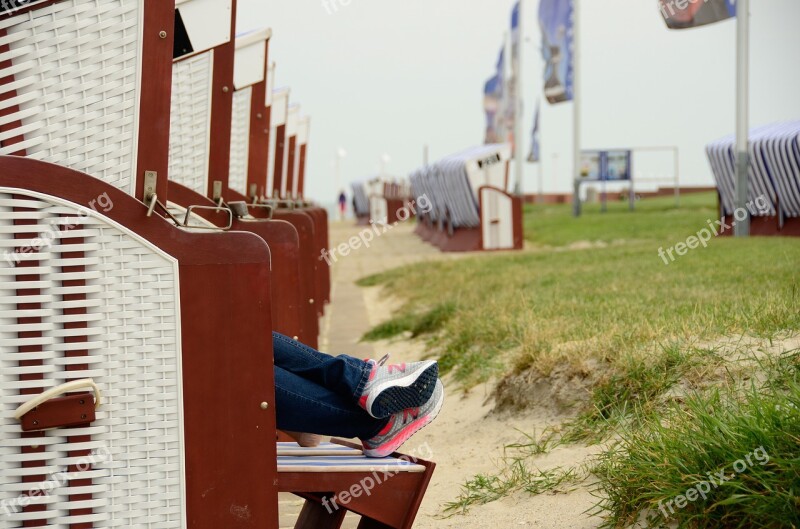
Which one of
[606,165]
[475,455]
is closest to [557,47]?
[606,165]

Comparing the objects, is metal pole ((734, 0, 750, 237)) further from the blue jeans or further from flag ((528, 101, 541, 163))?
flag ((528, 101, 541, 163))

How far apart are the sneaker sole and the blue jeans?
0.05 m

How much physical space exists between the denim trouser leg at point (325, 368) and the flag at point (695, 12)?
46.6 ft

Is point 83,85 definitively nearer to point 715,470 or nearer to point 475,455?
point 715,470

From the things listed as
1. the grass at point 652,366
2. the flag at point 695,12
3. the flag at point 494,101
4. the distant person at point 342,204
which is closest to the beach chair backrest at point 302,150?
the flag at point 695,12

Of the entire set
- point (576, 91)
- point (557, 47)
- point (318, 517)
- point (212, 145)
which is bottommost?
point (318, 517)

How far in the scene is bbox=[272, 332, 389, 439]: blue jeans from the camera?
3262 millimetres

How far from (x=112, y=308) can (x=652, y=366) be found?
2252 millimetres

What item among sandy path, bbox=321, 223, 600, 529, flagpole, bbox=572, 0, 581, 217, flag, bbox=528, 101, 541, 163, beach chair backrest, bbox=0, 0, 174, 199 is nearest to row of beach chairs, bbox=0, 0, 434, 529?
beach chair backrest, bbox=0, 0, 174, 199

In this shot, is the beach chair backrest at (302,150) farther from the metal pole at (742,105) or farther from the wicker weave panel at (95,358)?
the wicker weave panel at (95,358)

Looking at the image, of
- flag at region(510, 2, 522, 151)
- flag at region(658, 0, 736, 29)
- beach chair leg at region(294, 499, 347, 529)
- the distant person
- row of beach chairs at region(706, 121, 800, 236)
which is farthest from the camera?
the distant person

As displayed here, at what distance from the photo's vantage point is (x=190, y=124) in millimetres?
5449

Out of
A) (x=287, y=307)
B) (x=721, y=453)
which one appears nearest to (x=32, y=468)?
(x=721, y=453)

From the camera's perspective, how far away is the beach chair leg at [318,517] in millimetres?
3516
